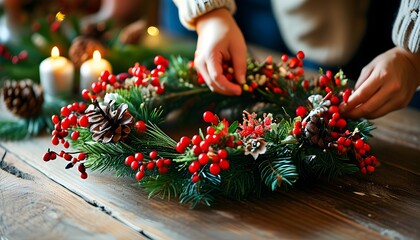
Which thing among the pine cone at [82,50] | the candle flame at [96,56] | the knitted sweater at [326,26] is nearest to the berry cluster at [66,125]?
the candle flame at [96,56]

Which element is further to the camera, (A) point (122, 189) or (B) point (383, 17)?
(B) point (383, 17)

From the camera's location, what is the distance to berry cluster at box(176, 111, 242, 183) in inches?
25.0

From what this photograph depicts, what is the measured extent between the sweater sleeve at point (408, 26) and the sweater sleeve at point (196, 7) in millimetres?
281

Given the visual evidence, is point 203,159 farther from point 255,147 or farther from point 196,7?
point 196,7

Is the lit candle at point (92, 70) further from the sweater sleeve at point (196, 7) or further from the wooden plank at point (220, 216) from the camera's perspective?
the wooden plank at point (220, 216)

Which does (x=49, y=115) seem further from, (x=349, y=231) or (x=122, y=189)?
(x=349, y=231)

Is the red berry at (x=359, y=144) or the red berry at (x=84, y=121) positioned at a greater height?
the red berry at (x=84, y=121)

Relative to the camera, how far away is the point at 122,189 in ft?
2.31

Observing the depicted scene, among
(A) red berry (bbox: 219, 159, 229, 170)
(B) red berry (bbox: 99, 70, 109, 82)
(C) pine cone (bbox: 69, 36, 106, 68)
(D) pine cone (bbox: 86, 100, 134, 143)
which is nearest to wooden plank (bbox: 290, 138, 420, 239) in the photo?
(A) red berry (bbox: 219, 159, 229, 170)

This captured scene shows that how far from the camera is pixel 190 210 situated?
65 cm

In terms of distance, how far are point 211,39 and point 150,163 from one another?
0.27 m

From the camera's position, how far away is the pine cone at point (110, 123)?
26.9 inches

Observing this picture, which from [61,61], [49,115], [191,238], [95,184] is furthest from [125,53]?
[191,238]

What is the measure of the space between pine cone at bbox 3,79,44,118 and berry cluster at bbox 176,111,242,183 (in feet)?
1.32
